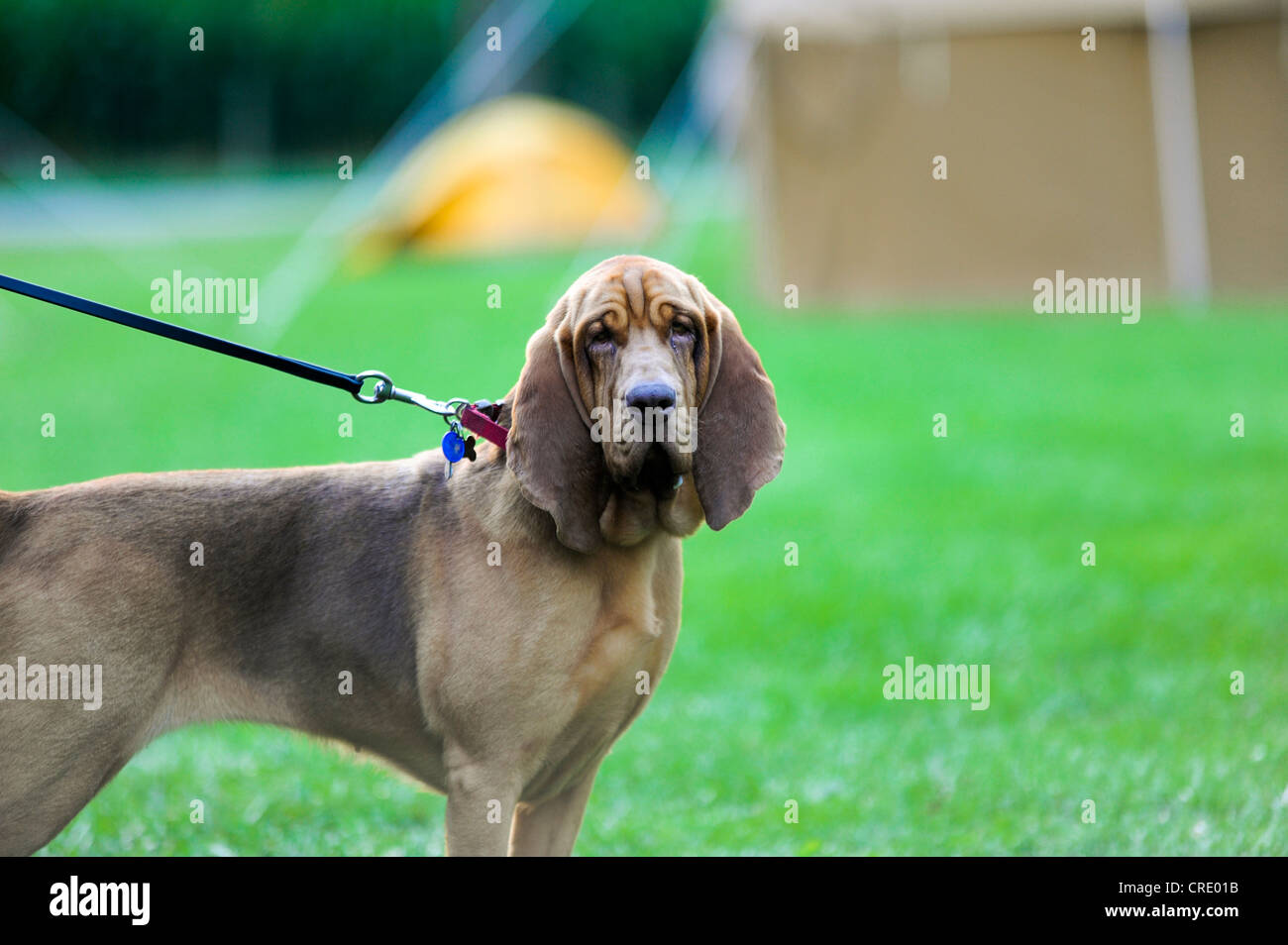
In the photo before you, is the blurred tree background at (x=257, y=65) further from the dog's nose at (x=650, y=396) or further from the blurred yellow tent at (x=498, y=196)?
the dog's nose at (x=650, y=396)

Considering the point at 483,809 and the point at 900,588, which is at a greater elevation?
the point at 900,588

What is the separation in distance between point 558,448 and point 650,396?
0.33 meters

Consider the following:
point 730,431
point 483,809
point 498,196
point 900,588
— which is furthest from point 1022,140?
point 483,809

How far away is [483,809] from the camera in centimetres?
360

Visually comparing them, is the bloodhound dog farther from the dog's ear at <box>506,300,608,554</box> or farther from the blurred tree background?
the blurred tree background

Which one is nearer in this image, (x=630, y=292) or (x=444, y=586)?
(x=630, y=292)

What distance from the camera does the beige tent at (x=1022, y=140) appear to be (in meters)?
16.2

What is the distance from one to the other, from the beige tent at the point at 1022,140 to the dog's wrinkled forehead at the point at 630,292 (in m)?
13.8

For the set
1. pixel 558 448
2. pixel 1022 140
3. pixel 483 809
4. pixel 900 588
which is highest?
pixel 1022 140

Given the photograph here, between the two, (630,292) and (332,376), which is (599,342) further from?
(332,376)

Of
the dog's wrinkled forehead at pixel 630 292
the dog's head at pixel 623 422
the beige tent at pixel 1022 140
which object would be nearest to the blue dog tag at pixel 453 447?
the dog's head at pixel 623 422

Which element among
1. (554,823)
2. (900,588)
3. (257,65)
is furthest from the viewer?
(257,65)

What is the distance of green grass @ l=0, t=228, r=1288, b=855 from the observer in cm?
534
